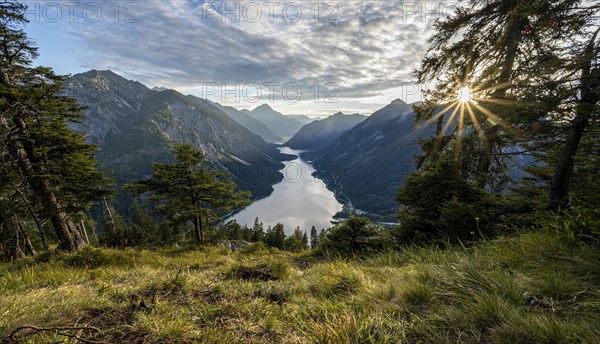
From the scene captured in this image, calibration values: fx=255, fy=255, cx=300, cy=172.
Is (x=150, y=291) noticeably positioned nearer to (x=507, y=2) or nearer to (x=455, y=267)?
(x=455, y=267)

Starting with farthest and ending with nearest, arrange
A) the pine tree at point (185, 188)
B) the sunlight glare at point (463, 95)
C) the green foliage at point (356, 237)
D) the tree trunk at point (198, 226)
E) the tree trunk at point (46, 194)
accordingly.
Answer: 1. the tree trunk at point (198, 226)
2. the pine tree at point (185, 188)
3. the tree trunk at point (46, 194)
4. the sunlight glare at point (463, 95)
5. the green foliage at point (356, 237)

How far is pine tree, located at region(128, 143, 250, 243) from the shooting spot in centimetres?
1817

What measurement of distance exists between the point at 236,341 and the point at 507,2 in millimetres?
11866

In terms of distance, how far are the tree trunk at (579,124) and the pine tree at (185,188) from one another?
1783cm

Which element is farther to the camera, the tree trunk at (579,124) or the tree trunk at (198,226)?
the tree trunk at (198,226)

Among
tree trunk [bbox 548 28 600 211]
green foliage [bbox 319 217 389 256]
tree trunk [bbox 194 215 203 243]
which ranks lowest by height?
tree trunk [bbox 194 215 203 243]

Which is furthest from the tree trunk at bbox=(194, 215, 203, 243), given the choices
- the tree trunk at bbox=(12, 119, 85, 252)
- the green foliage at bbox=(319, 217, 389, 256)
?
the green foliage at bbox=(319, 217, 389, 256)

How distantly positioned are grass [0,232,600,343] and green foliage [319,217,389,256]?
5.29 metres

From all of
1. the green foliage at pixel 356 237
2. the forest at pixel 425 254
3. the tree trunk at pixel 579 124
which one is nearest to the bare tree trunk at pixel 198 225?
the forest at pixel 425 254

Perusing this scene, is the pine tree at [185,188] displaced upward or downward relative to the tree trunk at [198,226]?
upward

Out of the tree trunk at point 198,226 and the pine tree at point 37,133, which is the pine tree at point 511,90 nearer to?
the pine tree at point 37,133

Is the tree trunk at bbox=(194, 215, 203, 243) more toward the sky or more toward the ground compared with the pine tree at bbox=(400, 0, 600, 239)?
more toward the ground

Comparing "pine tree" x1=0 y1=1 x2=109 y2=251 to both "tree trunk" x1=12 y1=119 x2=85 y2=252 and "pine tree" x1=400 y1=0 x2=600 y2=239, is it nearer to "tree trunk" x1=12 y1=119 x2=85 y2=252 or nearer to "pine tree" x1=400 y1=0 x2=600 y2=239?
"tree trunk" x1=12 y1=119 x2=85 y2=252

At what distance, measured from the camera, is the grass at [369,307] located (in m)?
1.96
